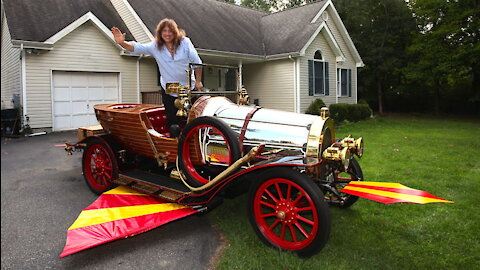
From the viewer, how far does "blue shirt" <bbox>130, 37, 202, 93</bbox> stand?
4.02 meters

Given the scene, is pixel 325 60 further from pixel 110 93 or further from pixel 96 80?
pixel 96 80

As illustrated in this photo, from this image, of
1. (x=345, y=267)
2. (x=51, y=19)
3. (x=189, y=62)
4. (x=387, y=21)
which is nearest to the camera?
(x=345, y=267)

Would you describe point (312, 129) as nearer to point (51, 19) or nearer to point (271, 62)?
point (51, 19)

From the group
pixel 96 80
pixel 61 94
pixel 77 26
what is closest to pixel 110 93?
pixel 96 80

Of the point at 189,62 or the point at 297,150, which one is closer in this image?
the point at 297,150

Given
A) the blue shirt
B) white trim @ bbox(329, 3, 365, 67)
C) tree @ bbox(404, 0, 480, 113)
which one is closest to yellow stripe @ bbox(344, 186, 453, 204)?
the blue shirt

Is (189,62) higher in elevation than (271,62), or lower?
lower

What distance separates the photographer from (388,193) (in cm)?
305

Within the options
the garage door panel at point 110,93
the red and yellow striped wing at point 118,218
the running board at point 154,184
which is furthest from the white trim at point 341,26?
the red and yellow striped wing at point 118,218

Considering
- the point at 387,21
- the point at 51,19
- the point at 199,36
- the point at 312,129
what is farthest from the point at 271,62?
the point at 312,129

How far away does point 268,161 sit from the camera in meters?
3.08

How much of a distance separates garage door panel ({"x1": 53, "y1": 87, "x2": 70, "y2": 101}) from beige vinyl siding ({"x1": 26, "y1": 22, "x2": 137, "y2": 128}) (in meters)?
0.22

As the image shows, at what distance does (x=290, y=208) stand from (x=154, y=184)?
68.1 inches

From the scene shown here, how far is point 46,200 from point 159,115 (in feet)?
5.87
